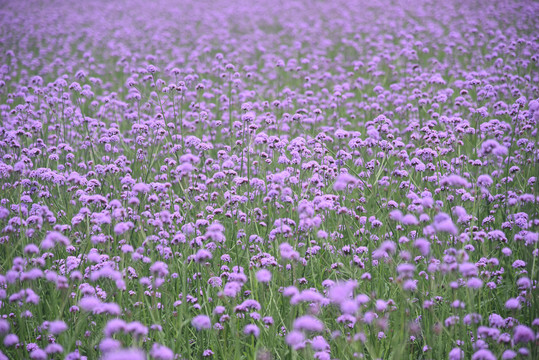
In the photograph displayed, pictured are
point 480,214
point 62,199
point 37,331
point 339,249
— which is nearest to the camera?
point 37,331

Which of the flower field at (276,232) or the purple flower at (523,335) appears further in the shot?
the flower field at (276,232)

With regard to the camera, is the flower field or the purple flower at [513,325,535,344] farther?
the flower field

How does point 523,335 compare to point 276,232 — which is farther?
point 276,232

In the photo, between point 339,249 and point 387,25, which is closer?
point 339,249

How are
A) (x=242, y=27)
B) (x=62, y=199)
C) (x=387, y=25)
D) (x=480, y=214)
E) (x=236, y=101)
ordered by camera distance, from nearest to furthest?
(x=480, y=214)
(x=62, y=199)
(x=236, y=101)
(x=387, y=25)
(x=242, y=27)

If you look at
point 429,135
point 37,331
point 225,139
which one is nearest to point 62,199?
point 37,331

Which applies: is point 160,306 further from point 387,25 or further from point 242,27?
point 242,27

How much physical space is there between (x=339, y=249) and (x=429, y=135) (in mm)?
1593

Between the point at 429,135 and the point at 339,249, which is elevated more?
the point at 429,135

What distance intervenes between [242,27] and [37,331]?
1548 cm

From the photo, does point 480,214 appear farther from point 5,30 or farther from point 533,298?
point 5,30

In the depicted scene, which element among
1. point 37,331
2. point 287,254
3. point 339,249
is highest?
point 287,254

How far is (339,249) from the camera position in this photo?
3744 millimetres

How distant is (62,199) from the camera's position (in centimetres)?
452
